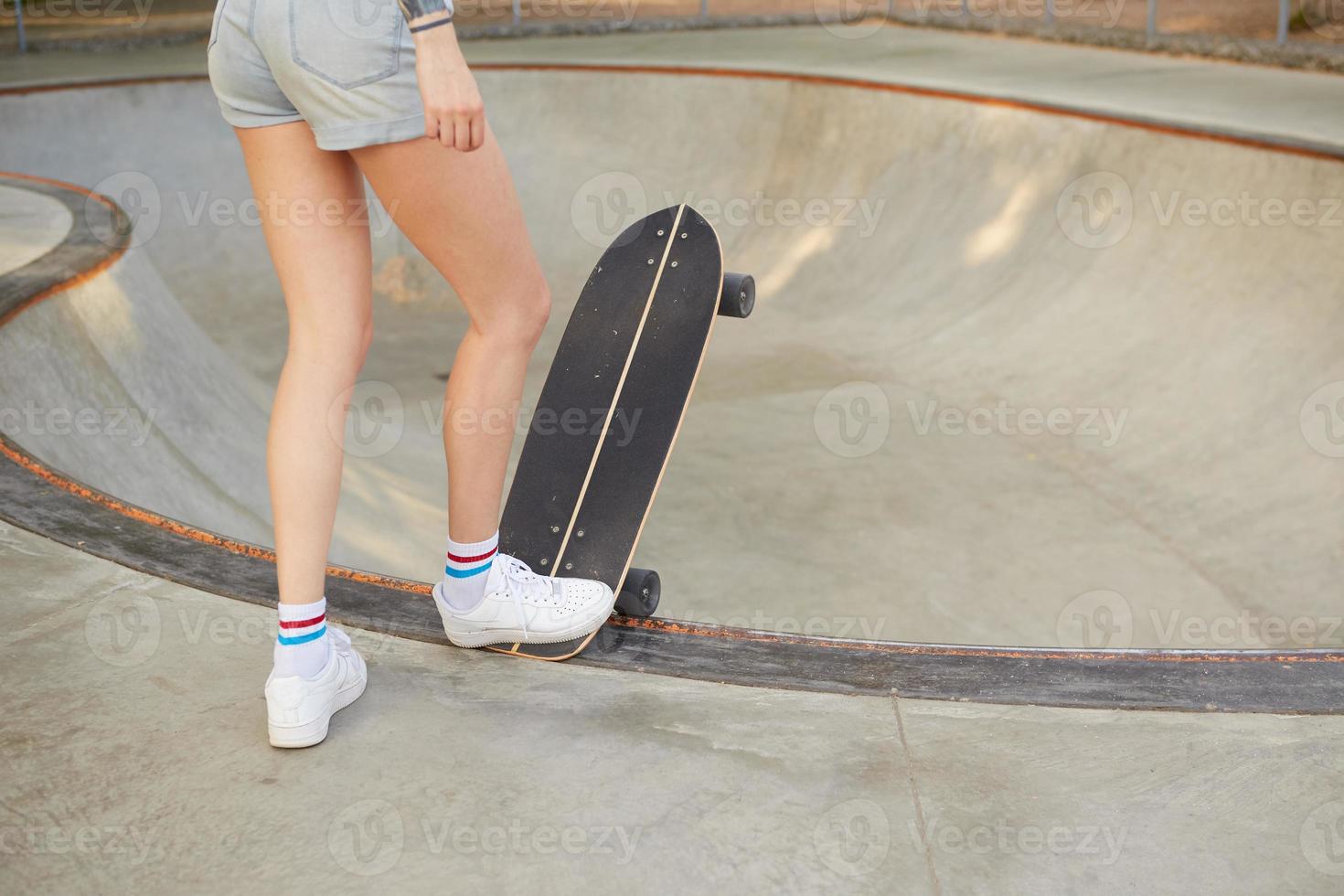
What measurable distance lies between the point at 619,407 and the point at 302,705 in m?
0.94

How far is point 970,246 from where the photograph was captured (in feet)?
24.8

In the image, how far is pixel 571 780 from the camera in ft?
5.89

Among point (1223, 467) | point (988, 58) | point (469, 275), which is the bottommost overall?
point (1223, 467)

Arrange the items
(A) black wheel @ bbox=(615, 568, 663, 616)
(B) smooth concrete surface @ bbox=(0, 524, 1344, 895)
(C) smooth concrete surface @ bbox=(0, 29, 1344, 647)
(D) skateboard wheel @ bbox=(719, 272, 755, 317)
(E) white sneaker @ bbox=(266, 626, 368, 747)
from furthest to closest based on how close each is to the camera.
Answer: (C) smooth concrete surface @ bbox=(0, 29, 1344, 647), (D) skateboard wheel @ bbox=(719, 272, 755, 317), (A) black wheel @ bbox=(615, 568, 663, 616), (E) white sneaker @ bbox=(266, 626, 368, 747), (B) smooth concrete surface @ bbox=(0, 524, 1344, 895)

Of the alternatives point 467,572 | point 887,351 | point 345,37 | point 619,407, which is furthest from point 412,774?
point 887,351

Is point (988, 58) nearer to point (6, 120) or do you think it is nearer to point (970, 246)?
point (970, 246)

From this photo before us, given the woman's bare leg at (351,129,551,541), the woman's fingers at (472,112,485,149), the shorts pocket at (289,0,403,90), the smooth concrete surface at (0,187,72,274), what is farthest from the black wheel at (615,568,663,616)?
the smooth concrete surface at (0,187,72,274)

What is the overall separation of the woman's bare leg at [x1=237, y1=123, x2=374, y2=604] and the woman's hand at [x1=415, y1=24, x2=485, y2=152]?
28cm

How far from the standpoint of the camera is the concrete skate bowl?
2543 millimetres

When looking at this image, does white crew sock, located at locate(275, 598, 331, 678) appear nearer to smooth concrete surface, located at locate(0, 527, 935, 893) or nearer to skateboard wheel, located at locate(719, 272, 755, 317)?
smooth concrete surface, located at locate(0, 527, 935, 893)

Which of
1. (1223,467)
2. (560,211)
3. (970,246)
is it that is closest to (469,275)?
(1223,467)

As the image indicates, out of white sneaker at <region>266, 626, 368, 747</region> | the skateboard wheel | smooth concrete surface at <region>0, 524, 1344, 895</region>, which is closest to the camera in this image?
smooth concrete surface at <region>0, 524, 1344, 895</region>

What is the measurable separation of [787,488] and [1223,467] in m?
1.91

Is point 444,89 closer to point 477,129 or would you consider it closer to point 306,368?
point 477,129
